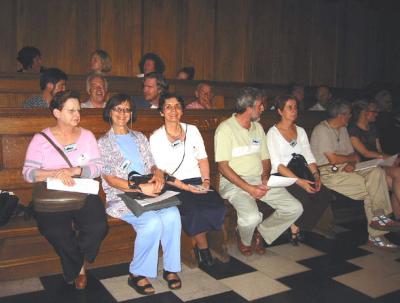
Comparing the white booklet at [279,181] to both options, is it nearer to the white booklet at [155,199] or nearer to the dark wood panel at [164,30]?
the white booklet at [155,199]

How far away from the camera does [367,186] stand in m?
3.55

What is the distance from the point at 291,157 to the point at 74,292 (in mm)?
1986

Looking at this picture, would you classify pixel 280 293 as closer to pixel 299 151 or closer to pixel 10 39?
pixel 299 151

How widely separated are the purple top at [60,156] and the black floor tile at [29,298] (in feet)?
2.21

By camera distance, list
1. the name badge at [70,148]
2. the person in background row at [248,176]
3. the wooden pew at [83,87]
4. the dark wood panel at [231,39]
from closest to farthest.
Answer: the name badge at [70,148] → the person in background row at [248,176] → the wooden pew at [83,87] → the dark wood panel at [231,39]

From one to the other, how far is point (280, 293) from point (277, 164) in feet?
3.83

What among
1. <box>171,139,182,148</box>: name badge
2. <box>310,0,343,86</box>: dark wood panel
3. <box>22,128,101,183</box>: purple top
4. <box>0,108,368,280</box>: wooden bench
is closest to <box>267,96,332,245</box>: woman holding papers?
<box>0,108,368,280</box>: wooden bench

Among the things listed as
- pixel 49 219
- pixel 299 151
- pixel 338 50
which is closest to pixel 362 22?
pixel 338 50

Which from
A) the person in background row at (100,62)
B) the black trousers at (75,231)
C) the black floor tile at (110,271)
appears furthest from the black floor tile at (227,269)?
the person in background row at (100,62)

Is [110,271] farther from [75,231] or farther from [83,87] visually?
[83,87]

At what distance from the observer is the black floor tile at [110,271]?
8.94 feet

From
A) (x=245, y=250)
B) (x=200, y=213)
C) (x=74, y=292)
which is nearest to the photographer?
(x=74, y=292)

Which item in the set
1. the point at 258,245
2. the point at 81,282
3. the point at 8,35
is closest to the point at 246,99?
the point at 258,245

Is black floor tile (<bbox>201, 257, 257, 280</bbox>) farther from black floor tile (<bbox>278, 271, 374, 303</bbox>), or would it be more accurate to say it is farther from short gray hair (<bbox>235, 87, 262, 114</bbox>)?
short gray hair (<bbox>235, 87, 262, 114</bbox>)
